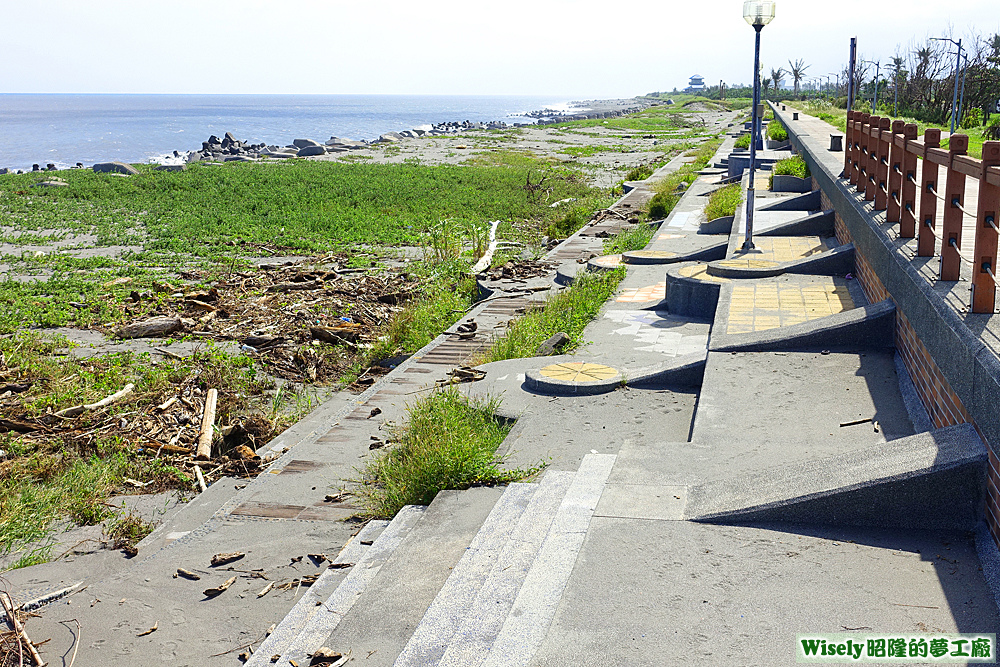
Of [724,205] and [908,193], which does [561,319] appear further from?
[724,205]

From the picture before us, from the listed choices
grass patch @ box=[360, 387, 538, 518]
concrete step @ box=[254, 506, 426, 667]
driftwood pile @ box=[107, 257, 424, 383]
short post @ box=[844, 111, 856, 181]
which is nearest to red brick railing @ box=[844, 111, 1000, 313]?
short post @ box=[844, 111, 856, 181]

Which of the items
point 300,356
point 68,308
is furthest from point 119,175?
point 300,356

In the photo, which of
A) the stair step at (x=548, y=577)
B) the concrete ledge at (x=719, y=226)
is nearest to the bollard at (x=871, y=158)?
the stair step at (x=548, y=577)

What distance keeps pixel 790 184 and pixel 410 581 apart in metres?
14.6

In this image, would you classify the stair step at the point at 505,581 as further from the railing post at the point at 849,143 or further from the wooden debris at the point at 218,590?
the railing post at the point at 849,143

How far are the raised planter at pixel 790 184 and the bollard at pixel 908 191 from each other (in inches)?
385

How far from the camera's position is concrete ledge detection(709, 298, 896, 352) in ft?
23.9

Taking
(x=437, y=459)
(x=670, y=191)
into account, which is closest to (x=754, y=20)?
(x=437, y=459)

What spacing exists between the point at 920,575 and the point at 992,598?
1.10 ft

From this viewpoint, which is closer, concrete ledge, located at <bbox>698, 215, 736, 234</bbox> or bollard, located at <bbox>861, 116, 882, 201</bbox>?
bollard, located at <bbox>861, 116, 882, 201</bbox>

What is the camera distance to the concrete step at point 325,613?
15.0 feet

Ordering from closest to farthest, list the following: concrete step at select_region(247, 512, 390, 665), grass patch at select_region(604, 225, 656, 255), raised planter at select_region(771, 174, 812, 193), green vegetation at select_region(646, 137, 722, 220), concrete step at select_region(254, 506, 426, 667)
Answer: concrete step at select_region(254, 506, 426, 667) < concrete step at select_region(247, 512, 390, 665) < grass patch at select_region(604, 225, 656, 255) < raised planter at select_region(771, 174, 812, 193) < green vegetation at select_region(646, 137, 722, 220)

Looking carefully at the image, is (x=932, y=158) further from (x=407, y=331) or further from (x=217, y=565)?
(x=407, y=331)

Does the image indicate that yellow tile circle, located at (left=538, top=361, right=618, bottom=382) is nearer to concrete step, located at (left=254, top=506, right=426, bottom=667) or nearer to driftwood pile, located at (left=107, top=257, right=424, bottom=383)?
concrete step, located at (left=254, top=506, right=426, bottom=667)
